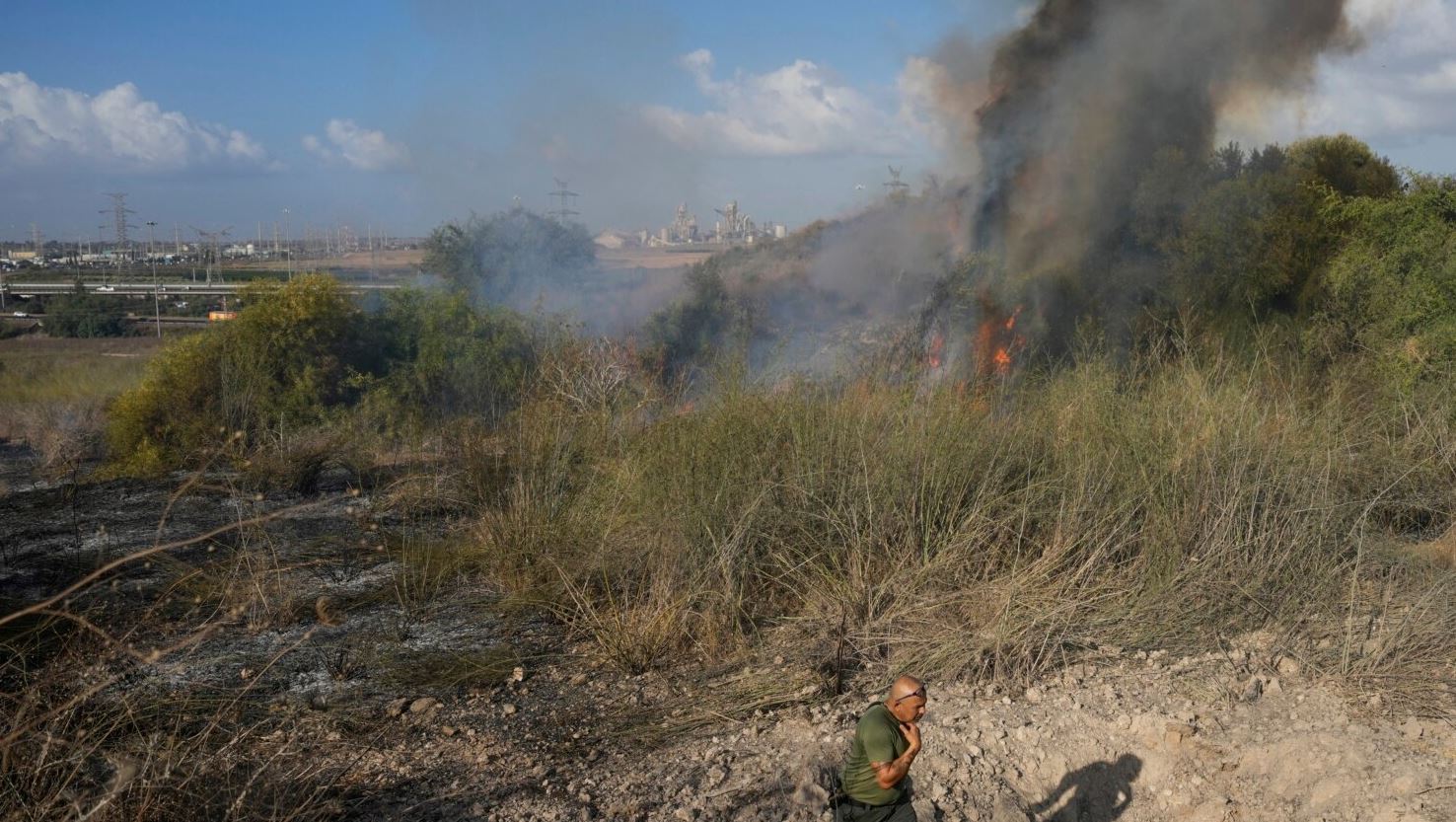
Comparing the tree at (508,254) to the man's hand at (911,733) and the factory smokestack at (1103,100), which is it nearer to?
the factory smokestack at (1103,100)

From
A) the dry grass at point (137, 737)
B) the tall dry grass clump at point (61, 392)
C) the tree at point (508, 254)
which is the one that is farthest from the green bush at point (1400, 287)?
the tree at point (508, 254)

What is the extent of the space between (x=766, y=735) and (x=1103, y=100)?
14.6 meters

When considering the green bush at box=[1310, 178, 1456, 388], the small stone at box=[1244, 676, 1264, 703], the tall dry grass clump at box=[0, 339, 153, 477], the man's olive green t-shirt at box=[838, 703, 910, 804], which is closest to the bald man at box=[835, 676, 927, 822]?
the man's olive green t-shirt at box=[838, 703, 910, 804]

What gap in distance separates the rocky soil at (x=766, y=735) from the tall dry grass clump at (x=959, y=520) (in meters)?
0.25

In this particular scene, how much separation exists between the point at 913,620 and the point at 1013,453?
1.44m

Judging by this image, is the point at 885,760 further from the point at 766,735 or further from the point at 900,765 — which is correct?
the point at 766,735

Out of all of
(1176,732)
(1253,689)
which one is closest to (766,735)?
(1176,732)

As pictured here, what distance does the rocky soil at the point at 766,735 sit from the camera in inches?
161

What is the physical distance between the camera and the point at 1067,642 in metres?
5.16

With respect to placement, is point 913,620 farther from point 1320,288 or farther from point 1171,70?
point 1171,70

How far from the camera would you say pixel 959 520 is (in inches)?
228

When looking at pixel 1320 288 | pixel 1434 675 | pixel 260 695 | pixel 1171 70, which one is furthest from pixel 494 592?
pixel 1171 70

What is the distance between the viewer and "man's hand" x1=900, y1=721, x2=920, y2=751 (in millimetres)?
3580

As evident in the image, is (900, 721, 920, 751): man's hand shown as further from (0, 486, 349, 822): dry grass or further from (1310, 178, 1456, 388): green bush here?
A: (1310, 178, 1456, 388): green bush
